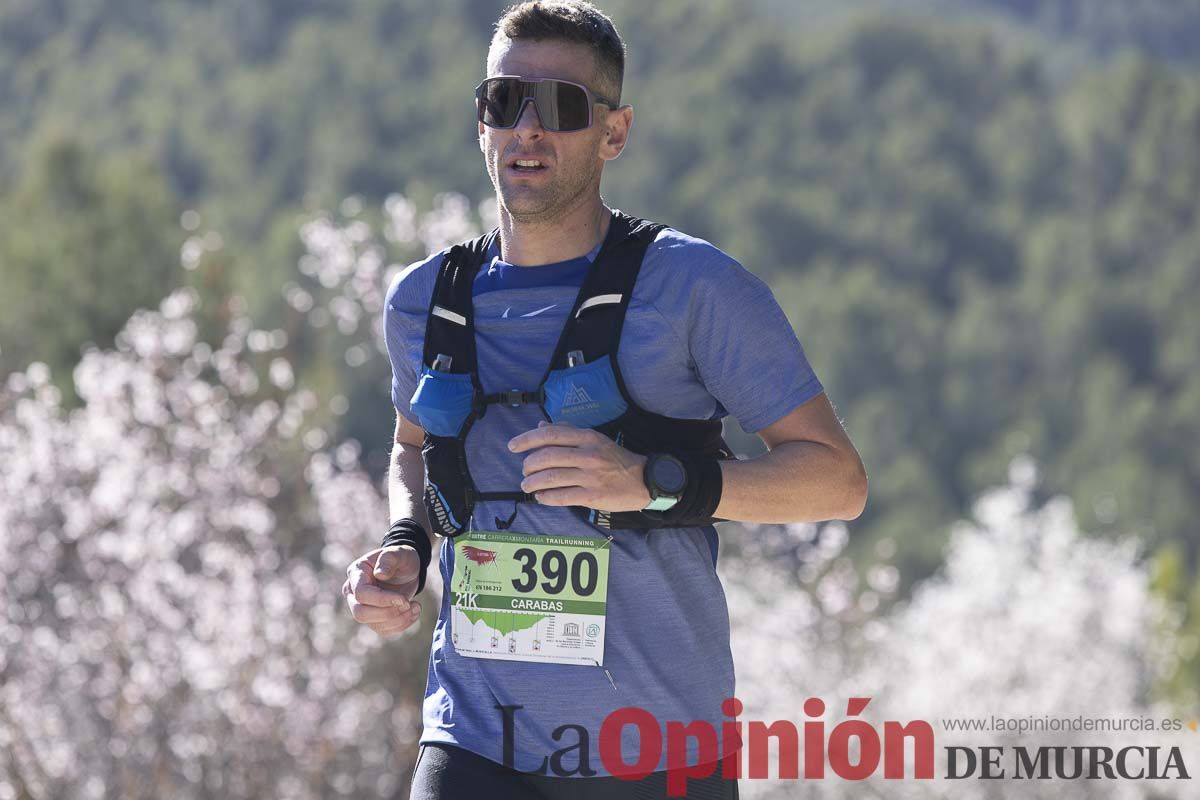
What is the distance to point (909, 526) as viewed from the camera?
189ft

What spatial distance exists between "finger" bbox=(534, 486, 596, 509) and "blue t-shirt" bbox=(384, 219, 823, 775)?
0.13 metres

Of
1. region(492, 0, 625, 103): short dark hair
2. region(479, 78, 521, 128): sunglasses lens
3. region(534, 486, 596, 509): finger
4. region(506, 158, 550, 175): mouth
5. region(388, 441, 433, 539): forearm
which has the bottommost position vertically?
region(534, 486, 596, 509): finger

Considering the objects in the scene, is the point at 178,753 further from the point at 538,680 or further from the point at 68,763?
the point at 538,680

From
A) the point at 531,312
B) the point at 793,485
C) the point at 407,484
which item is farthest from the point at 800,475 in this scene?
the point at 407,484

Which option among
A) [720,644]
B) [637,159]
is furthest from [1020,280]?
[720,644]

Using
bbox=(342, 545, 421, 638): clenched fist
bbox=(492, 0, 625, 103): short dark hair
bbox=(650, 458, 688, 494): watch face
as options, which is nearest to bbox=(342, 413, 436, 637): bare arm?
bbox=(342, 545, 421, 638): clenched fist

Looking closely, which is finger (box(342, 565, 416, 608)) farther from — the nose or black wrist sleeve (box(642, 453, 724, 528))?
the nose

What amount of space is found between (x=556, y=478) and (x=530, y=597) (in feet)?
0.90

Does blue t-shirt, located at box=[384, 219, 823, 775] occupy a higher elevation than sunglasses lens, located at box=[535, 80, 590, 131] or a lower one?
lower

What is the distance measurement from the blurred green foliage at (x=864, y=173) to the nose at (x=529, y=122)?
50.7m

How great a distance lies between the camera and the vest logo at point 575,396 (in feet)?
8.54

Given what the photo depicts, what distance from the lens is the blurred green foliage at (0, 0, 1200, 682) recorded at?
65438 millimetres

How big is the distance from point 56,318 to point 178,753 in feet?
76.7

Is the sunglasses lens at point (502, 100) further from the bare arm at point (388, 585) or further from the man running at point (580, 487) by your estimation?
the bare arm at point (388, 585)
